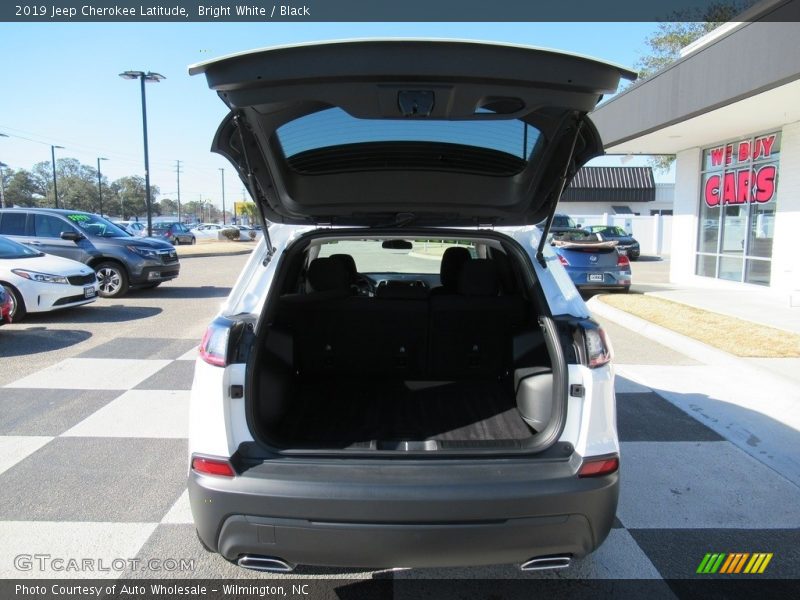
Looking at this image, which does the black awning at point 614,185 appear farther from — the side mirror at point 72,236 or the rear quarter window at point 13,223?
the rear quarter window at point 13,223

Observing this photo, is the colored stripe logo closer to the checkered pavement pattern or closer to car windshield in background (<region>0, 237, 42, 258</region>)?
the checkered pavement pattern

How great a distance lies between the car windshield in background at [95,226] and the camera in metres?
11.5

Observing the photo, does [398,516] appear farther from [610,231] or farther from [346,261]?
[610,231]

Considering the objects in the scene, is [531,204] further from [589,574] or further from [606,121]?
[606,121]

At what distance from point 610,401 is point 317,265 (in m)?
2.17

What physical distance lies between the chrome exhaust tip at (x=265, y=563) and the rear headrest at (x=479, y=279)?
83.0 inches

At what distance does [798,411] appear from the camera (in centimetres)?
483

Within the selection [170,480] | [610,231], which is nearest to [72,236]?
[170,480]

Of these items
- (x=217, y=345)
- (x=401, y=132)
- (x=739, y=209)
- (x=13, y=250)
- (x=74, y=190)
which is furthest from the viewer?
(x=74, y=190)

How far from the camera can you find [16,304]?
8.24 meters

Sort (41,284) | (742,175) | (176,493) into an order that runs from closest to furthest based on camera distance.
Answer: (176,493)
(41,284)
(742,175)

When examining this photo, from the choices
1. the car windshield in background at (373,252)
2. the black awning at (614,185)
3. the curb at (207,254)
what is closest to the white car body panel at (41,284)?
the car windshield in background at (373,252)

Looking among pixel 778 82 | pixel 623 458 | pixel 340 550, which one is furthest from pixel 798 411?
pixel 778 82

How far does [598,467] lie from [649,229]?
30977mm
